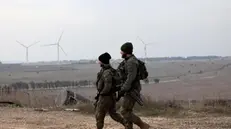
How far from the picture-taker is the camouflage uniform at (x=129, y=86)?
30.4ft

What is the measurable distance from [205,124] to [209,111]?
11.7ft

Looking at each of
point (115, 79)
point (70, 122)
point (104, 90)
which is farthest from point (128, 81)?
point (70, 122)

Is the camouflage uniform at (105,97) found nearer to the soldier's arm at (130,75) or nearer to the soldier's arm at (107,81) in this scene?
the soldier's arm at (107,81)

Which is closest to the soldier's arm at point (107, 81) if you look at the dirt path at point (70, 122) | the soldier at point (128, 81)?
the soldier at point (128, 81)

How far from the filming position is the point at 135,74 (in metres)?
9.30

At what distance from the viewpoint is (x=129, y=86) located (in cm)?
927

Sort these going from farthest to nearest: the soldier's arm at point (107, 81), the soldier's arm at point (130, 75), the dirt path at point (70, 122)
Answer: the dirt path at point (70, 122), the soldier's arm at point (107, 81), the soldier's arm at point (130, 75)

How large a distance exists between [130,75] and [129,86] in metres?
0.21

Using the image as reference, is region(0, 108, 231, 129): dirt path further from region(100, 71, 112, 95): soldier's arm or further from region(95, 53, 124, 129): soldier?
region(100, 71, 112, 95): soldier's arm

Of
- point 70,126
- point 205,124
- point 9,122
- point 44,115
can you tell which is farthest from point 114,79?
point 44,115

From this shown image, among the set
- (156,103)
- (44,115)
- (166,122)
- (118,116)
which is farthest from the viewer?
(156,103)

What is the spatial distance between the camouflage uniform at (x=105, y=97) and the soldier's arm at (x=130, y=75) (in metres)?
0.39

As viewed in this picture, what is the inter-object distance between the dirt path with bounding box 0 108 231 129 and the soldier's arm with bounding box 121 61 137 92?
9.51ft

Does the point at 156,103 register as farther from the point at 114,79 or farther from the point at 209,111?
the point at 114,79
